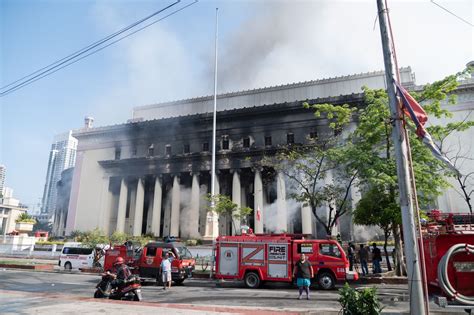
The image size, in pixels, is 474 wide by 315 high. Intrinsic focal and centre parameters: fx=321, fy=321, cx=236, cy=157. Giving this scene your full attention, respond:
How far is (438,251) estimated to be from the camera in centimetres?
756

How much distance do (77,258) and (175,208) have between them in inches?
596

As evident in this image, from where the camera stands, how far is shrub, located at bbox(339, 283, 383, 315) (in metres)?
6.01

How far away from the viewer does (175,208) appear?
130ft

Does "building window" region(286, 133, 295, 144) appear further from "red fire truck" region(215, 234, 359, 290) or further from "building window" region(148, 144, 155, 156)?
"red fire truck" region(215, 234, 359, 290)

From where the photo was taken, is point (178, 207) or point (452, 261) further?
point (178, 207)

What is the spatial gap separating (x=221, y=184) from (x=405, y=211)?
111ft

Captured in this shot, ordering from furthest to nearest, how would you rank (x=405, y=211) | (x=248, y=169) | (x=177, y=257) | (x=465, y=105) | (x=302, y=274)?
(x=248, y=169), (x=465, y=105), (x=177, y=257), (x=302, y=274), (x=405, y=211)

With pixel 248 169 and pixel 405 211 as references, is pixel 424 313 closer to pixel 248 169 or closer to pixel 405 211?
pixel 405 211

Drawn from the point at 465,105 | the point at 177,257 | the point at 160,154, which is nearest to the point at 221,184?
the point at 160,154

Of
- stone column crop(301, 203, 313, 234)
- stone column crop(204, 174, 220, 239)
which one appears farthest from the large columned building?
stone column crop(204, 174, 220, 239)

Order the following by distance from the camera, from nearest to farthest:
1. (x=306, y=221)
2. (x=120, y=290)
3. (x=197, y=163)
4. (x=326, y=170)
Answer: (x=120, y=290)
(x=326, y=170)
(x=306, y=221)
(x=197, y=163)

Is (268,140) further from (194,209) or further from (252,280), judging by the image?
(252,280)

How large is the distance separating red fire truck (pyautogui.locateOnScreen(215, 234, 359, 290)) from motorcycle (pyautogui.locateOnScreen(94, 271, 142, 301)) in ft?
21.7

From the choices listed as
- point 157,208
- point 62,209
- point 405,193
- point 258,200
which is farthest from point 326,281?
point 62,209
